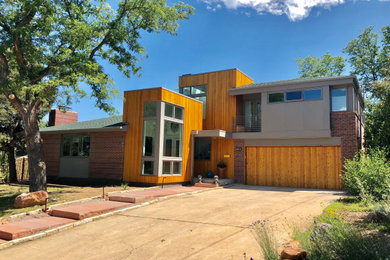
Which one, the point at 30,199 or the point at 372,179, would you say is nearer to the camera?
the point at 372,179

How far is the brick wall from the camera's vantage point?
1631cm

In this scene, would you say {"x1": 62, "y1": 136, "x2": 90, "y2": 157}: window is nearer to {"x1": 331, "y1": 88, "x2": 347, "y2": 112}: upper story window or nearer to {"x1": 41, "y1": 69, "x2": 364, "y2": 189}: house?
{"x1": 41, "y1": 69, "x2": 364, "y2": 189}: house

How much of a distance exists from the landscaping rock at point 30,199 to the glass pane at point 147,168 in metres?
5.08

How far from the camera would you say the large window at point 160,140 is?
13812mm

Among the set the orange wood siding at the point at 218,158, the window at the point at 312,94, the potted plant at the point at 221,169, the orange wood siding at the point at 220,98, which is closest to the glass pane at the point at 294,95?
the window at the point at 312,94

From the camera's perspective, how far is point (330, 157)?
14195mm

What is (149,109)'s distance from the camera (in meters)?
14.4

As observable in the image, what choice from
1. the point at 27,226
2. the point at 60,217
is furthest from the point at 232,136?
the point at 27,226

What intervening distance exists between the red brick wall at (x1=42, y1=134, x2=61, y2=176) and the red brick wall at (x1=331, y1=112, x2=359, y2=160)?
15774 mm

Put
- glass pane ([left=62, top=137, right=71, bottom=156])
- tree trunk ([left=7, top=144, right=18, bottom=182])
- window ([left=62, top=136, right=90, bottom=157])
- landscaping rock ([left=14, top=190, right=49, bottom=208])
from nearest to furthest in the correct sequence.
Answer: landscaping rock ([left=14, top=190, right=49, bottom=208]), window ([left=62, top=136, right=90, bottom=157]), glass pane ([left=62, top=137, right=71, bottom=156]), tree trunk ([left=7, top=144, right=18, bottom=182])

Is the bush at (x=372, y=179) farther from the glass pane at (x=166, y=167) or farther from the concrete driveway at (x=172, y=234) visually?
the glass pane at (x=166, y=167)

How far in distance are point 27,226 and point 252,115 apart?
1311cm

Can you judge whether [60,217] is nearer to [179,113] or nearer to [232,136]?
[179,113]

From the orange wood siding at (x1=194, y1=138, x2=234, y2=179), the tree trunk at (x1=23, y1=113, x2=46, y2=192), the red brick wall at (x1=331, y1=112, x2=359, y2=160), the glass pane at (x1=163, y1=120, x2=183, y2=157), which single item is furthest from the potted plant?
the tree trunk at (x1=23, y1=113, x2=46, y2=192)
